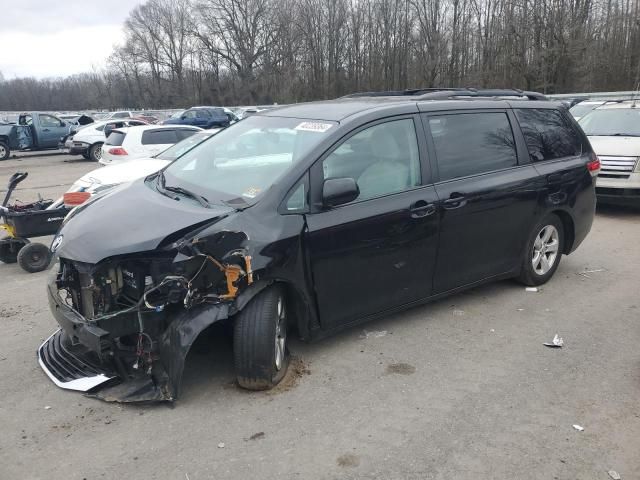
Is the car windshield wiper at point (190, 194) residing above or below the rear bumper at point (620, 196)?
above

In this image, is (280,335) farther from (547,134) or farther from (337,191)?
(547,134)

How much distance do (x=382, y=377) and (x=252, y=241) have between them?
1.32m

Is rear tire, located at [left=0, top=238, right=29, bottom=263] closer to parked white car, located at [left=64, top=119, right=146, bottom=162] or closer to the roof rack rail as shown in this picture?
the roof rack rail

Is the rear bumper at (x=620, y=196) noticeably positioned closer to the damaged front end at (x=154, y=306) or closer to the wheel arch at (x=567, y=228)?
the wheel arch at (x=567, y=228)

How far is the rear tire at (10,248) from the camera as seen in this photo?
674 cm

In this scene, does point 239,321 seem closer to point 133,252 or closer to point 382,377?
point 133,252

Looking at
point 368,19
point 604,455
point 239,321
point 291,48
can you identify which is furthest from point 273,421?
point 291,48

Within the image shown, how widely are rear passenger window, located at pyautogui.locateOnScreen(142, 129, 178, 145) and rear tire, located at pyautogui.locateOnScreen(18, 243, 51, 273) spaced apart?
6.42 m

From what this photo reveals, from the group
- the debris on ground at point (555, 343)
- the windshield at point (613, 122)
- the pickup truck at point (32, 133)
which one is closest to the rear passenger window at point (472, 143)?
the debris on ground at point (555, 343)

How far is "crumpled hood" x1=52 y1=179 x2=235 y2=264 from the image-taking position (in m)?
3.18

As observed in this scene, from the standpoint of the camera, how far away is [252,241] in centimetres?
334

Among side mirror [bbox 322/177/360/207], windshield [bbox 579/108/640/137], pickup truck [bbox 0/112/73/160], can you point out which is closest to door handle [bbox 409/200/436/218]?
side mirror [bbox 322/177/360/207]

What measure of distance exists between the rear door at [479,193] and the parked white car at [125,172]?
3886mm

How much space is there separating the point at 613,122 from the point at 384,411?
29.5ft
